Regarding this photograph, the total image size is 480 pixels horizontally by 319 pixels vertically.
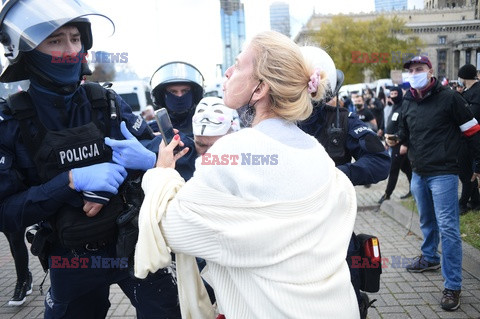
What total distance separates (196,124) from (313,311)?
1926 mm

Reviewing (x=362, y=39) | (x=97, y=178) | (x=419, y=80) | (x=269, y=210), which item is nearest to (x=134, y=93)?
(x=419, y=80)

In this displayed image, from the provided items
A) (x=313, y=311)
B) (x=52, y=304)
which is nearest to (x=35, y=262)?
(x=52, y=304)

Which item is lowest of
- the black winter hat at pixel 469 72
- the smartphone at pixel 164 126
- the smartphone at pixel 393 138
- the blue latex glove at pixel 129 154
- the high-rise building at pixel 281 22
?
the smartphone at pixel 393 138

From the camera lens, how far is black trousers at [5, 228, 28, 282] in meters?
4.02

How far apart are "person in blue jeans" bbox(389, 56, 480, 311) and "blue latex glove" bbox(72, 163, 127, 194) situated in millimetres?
3052

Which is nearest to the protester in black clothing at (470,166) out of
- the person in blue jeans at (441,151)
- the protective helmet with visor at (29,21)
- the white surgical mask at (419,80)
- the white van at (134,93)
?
the person in blue jeans at (441,151)

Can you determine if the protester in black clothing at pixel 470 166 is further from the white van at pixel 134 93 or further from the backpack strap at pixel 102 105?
the white van at pixel 134 93

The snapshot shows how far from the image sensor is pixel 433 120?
3.70m

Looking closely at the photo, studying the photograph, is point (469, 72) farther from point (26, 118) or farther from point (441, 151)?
point (26, 118)

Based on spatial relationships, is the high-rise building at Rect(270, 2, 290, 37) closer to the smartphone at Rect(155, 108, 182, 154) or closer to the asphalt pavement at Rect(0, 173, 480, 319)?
the smartphone at Rect(155, 108, 182, 154)

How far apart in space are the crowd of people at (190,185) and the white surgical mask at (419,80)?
1.40m

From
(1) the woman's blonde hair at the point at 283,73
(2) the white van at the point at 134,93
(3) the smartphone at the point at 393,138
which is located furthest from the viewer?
(2) the white van at the point at 134,93

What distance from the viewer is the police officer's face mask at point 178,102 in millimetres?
3570

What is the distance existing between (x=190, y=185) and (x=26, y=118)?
105cm
